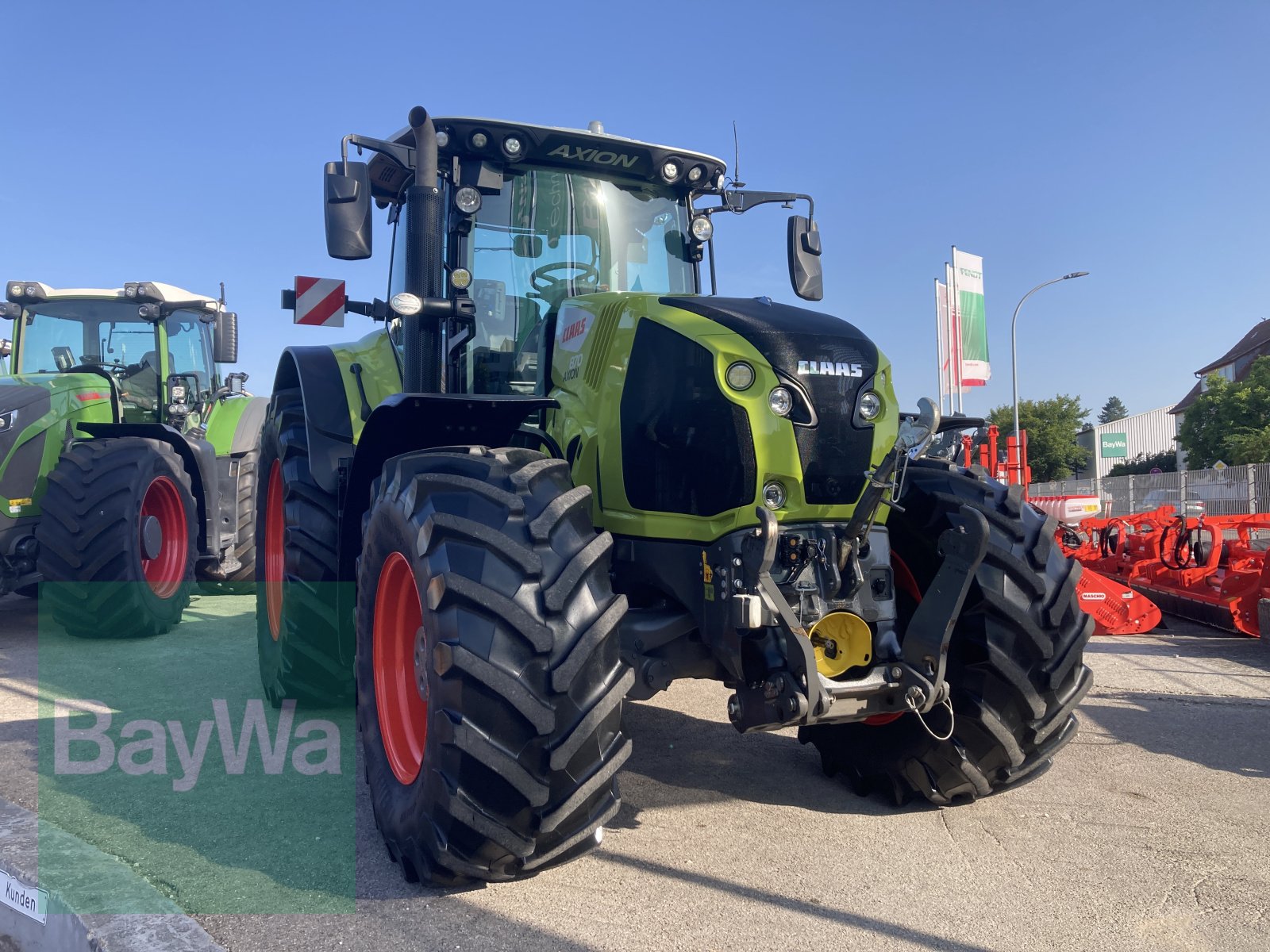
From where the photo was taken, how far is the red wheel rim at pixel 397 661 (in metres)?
3.30

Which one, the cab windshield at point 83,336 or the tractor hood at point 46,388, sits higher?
the cab windshield at point 83,336

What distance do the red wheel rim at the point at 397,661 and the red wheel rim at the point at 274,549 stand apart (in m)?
1.82

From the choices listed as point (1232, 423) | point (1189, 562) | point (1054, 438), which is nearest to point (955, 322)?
point (1189, 562)

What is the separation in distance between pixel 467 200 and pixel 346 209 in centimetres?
62

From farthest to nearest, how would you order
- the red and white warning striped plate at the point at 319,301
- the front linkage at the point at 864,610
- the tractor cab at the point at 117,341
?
the tractor cab at the point at 117,341
the red and white warning striped plate at the point at 319,301
the front linkage at the point at 864,610

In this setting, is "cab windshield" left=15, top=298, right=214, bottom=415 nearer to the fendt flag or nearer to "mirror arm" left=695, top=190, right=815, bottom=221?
"mirror arm" left=695, top=190, right=815, bottom=221

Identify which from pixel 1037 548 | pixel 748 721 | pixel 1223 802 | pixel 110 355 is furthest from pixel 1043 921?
pixel 110 355

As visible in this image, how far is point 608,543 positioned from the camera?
2.89 meters

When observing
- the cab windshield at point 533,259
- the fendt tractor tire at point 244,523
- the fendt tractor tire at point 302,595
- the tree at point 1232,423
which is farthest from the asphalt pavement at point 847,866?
the tree at point 1232,423

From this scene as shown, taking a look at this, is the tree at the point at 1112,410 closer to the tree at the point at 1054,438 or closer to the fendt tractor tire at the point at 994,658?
the tree at the point at 1054,438

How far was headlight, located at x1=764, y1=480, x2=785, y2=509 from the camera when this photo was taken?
311 cm

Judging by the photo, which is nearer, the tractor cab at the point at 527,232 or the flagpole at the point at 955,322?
the tractor cab at the point at 527,232

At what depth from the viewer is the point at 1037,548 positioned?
3.46 m

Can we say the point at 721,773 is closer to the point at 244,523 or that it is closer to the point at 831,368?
the point at 831,368
